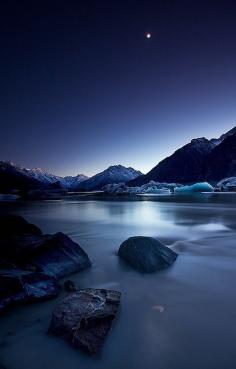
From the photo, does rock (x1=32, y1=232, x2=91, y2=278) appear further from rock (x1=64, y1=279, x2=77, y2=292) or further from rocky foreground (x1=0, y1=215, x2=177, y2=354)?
rock (x1=64, y1=279, x2=77, y2=292)

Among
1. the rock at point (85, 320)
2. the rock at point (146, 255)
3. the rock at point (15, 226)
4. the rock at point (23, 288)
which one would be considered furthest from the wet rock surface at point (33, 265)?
the rock at point (146, 255)

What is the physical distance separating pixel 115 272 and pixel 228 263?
114 inches

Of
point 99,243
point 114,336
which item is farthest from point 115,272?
point 99,243

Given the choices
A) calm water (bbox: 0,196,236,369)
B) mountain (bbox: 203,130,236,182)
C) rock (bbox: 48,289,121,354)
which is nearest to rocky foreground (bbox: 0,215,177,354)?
rock (bbox: 48,289,121,354)

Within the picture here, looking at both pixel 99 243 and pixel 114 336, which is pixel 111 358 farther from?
pixel 99 243

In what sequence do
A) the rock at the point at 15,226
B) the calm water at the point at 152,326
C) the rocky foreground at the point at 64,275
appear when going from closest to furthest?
the calm water at the point at 152,326
the rocky foreground at the point at 64,275
the rock at the point at 15,226

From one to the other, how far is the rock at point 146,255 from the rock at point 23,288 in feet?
6.80

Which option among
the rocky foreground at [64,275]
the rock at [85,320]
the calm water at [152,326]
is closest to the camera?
the calm water at [152,326]

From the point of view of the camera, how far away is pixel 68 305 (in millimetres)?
3148

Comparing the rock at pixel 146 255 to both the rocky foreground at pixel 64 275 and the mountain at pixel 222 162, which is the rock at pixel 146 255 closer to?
the rocky foreground at pixel 64 275

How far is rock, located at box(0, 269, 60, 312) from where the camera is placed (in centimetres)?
343

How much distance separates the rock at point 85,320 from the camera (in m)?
2.62

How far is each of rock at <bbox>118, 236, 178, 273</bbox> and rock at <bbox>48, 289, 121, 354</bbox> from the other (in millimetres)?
1827

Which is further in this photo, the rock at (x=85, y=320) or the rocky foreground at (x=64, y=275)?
A: the rocky foreground at (x=64, y=275)
